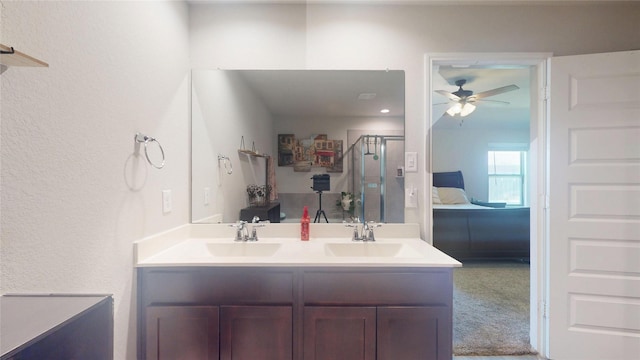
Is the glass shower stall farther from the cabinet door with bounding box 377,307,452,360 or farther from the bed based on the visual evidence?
the bed

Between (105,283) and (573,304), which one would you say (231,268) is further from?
(573,304)

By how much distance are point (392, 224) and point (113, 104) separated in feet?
5.41

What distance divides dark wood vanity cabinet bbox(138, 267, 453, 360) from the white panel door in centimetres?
107

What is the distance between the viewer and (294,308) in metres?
1.32

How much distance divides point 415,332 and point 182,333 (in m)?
1.11

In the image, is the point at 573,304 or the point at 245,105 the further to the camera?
the point at 245,105

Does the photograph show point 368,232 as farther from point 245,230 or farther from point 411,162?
point 245,230

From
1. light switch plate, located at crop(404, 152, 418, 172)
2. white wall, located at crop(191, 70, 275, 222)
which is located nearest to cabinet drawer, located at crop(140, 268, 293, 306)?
white wall, located at crop(191, 70, 275, 222)

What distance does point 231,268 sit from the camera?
1.33 metres

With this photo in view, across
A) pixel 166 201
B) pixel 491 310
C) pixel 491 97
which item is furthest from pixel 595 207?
pixel 491 97

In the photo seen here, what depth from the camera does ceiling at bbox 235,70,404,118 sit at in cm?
186

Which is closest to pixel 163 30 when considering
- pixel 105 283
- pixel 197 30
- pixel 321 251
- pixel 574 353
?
pixel 197 30

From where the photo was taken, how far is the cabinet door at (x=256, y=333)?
1309mm

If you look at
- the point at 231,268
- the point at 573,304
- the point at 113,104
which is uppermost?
the point at 113,104
